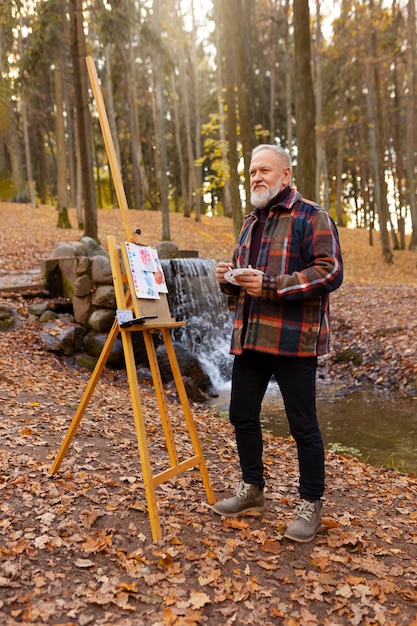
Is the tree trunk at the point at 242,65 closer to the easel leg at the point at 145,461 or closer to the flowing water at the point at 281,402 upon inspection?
the flowing water at the point at 281,402

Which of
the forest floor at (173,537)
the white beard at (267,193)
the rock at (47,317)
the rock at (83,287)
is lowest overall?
the forest floor at (173,537)

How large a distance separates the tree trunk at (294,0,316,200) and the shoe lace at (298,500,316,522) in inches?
288

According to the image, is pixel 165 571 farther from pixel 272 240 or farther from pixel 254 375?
pixel 272 240

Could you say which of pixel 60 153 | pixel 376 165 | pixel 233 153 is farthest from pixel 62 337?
pixel 376 165

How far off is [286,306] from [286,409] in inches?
26.1

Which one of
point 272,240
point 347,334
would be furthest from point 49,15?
point 272,240

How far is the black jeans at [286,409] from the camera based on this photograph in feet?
10.3

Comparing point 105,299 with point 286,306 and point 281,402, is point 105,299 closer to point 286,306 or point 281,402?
point 281,402

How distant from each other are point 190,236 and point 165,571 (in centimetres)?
1841

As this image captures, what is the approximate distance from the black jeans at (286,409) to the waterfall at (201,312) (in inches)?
242

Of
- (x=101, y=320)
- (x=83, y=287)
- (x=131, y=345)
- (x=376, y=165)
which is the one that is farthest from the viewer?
(x=376, y=165)

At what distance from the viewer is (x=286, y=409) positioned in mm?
3225

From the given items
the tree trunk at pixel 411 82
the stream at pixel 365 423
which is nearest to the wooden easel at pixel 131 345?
the stream at pixel 365 423

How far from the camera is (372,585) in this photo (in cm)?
281
